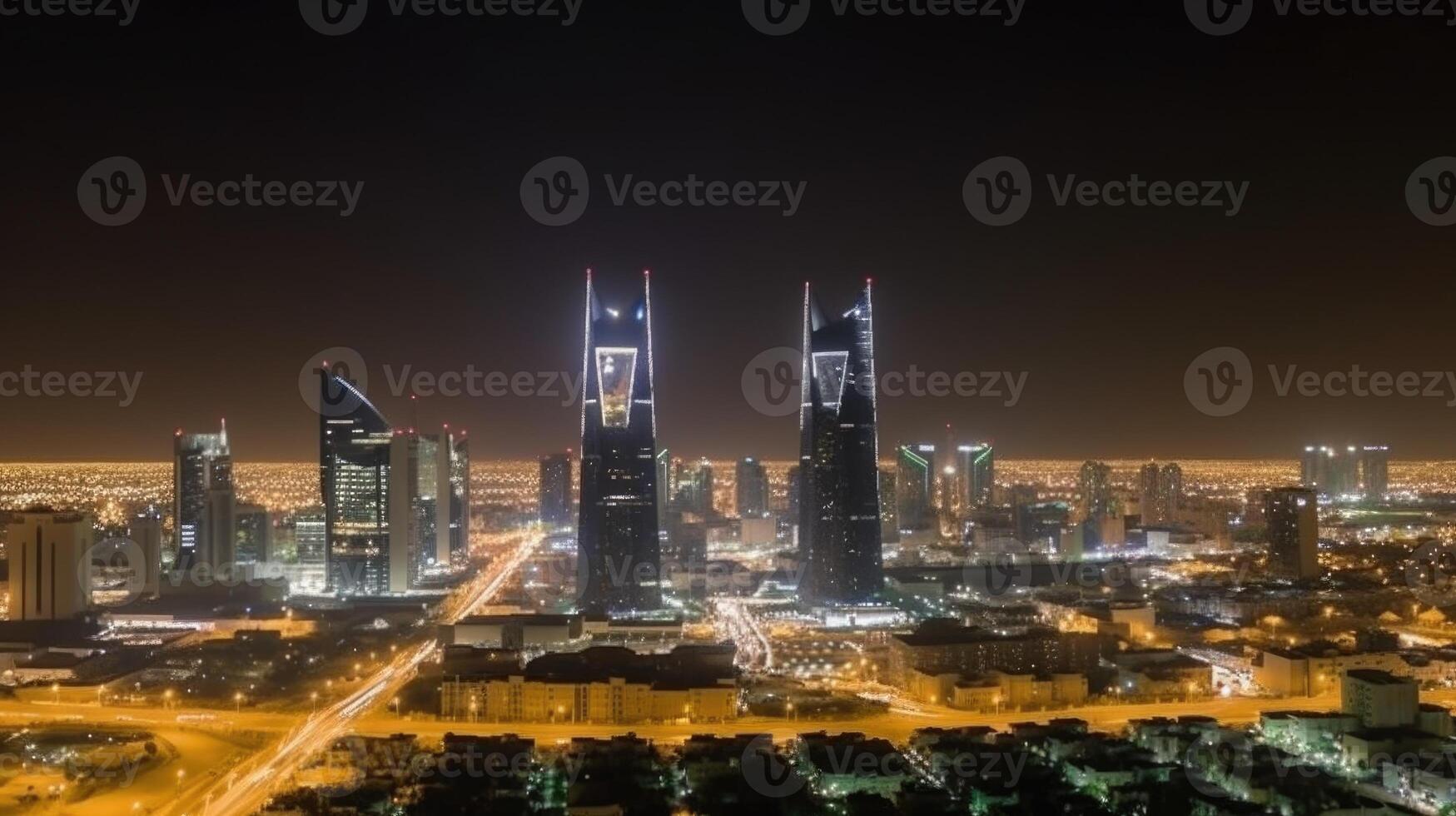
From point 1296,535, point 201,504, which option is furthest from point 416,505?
point 1296,535

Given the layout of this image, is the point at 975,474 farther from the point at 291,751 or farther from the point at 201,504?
the point at 291,751

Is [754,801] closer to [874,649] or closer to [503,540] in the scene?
[874,649]

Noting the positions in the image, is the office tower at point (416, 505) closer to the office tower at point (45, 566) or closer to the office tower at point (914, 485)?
the office tower at point (45, 566)

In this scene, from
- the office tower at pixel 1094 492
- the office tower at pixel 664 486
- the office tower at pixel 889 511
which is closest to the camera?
the office tower at pixel 664 486

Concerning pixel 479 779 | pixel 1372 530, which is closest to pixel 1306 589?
pixel 1372 530

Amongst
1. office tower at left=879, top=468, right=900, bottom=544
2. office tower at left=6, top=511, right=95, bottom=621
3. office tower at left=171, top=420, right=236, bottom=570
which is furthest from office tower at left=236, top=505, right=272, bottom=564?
office tower at left=879, top=468, right=900, bottom=544

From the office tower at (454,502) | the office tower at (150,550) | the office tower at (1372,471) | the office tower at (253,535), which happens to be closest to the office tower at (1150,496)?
the office tower at (1372,471)
